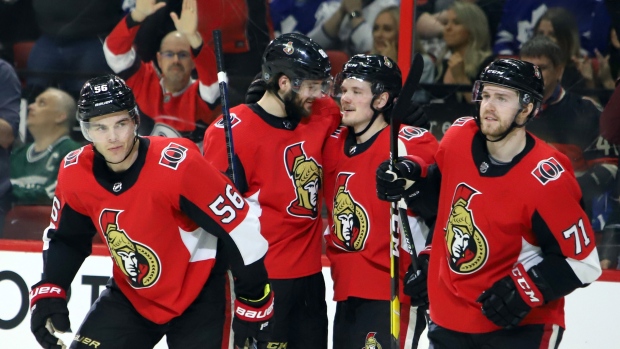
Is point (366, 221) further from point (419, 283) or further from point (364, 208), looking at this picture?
point (419, 283)

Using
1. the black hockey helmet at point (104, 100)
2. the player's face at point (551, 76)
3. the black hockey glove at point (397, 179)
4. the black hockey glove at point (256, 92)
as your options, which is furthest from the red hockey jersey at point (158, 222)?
the player's face at point (551, 76)

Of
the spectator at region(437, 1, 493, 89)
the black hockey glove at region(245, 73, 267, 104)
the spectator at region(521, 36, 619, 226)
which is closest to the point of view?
the black hockey glove at region(245, 73, 267, 104)

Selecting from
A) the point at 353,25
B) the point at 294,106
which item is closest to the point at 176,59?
the point at 353,25

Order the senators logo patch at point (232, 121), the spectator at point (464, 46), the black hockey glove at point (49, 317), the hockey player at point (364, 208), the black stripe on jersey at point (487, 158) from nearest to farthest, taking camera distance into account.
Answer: the black stripe on jersey at point (487, 158) → the black hockey glove at point (49, 317) → the hockey player at point (364, 208) → the senators logo patch at point (232, 121) → the spectator at point (464, 46)

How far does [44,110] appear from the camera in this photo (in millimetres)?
4211

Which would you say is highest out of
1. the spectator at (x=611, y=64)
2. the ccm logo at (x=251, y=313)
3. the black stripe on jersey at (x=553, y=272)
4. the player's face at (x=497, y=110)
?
the player's face at (x=497, y=110)

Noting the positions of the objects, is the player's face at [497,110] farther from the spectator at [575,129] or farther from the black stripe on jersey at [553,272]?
the spectator at [575,129]

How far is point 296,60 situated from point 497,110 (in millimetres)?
763

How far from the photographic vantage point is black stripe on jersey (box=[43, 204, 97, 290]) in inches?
112

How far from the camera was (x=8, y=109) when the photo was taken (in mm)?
4227

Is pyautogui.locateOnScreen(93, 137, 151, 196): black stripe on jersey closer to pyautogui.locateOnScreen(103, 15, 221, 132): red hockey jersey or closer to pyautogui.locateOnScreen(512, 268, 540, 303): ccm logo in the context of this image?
pyautogui.locateOnScreen(512, 268, 540, 303): ccm logo

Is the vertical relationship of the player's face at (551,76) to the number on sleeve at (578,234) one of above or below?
below

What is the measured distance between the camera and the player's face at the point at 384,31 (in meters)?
3.92

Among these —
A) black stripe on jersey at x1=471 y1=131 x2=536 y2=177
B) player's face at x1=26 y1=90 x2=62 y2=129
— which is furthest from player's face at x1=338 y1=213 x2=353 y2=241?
player's face at x1=26 y1=90 x2=62 y2=129
